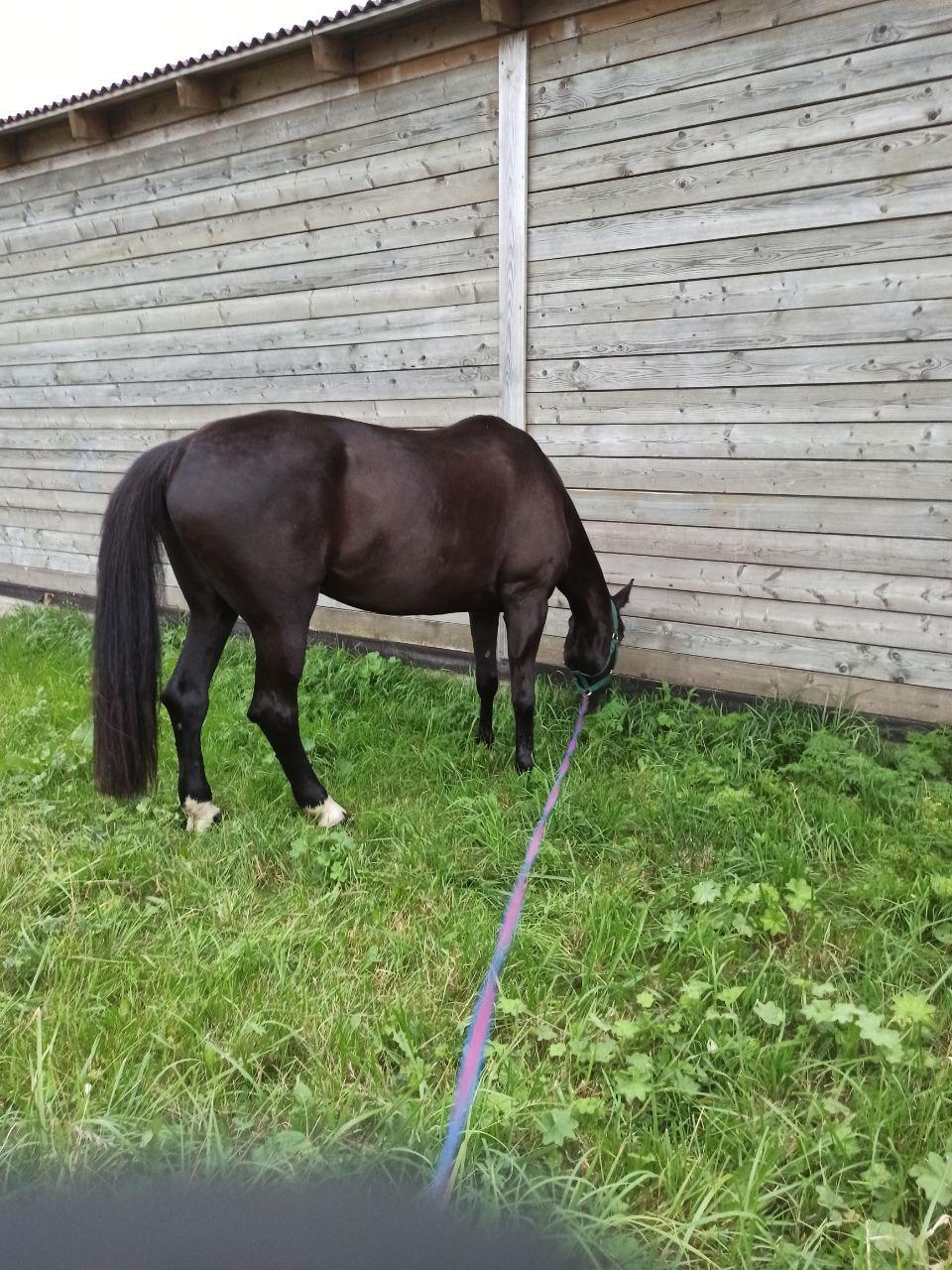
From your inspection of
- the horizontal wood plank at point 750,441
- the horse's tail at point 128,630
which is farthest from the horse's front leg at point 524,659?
the horse's tail at point 128,630

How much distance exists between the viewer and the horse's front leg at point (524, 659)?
12.2 feet

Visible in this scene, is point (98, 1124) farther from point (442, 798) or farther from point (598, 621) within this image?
point (598, 621)

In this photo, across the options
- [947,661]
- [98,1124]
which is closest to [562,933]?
[98,1124]

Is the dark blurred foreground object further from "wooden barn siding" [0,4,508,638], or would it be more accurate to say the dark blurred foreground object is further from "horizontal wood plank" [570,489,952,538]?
"wooden barn siding" [0,4,508,638]

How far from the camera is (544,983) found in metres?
2.25

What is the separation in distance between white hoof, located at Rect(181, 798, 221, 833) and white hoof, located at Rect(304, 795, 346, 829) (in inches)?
15.0

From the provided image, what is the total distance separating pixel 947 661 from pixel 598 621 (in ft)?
5.36

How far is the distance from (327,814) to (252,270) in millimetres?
4120

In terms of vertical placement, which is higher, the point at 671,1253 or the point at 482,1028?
the point at 482,1028

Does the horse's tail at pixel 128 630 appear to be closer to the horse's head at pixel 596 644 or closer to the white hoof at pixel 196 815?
the white hoof at pixel 196 815

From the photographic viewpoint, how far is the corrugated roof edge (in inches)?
173

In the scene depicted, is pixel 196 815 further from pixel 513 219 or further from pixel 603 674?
pixel 513 219

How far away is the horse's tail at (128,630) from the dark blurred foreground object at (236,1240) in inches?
84.6

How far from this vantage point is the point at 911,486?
12.3 ft
